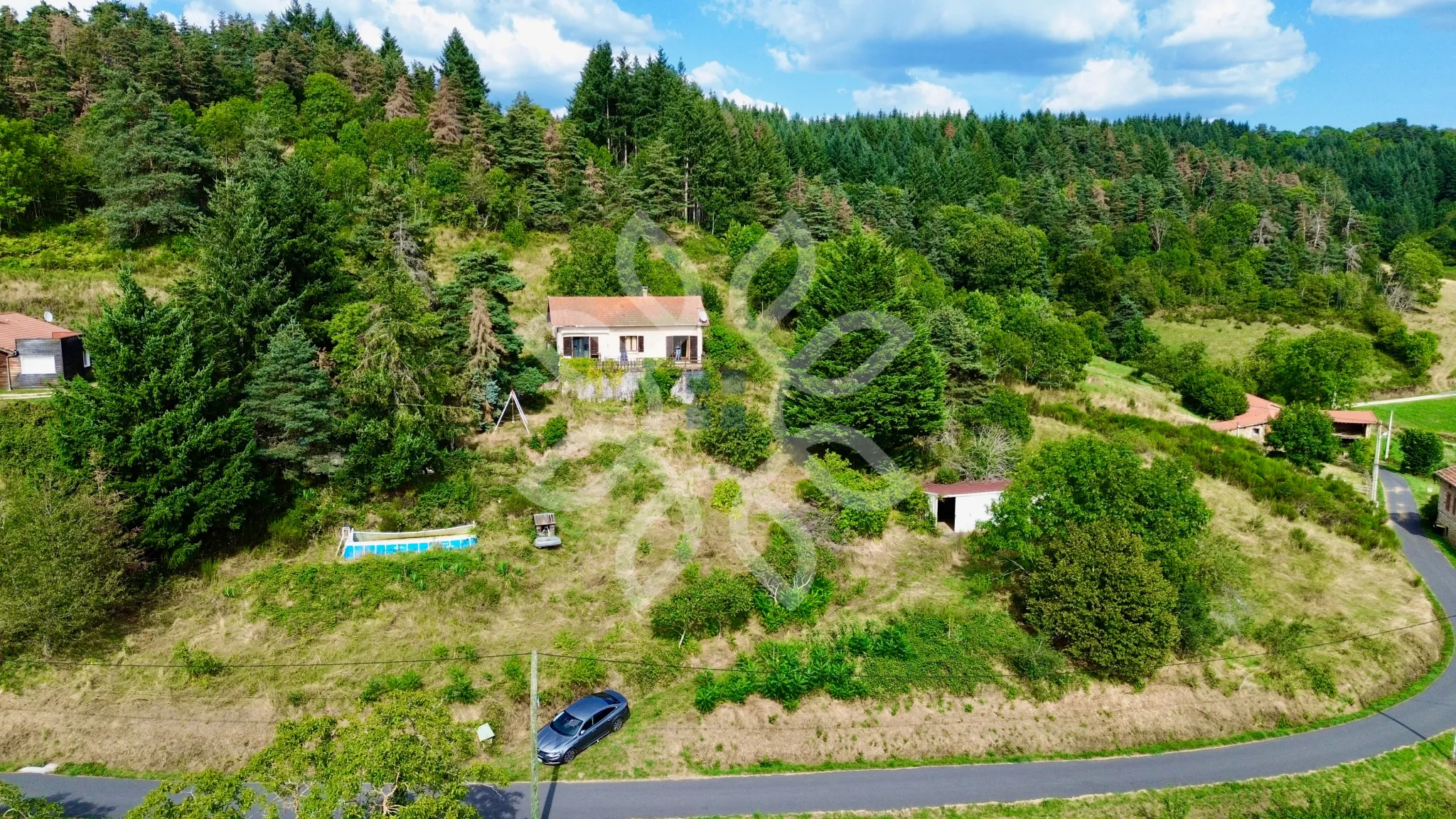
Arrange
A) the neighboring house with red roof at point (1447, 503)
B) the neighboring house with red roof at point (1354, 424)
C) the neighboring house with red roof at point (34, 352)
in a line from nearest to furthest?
1. the neighboring house with red roof at point (34, 352)
2. the neighboring house with red roof at point (1447, 503)
3. the neighboring house with red roof at point (1354, 424)

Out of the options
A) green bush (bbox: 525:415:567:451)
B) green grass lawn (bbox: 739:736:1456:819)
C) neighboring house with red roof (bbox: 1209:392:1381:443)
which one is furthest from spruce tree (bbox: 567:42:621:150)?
green grass lawn (bbox: 739:736:1456:819)

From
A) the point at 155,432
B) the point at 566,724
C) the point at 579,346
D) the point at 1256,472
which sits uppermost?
the point at 579,346

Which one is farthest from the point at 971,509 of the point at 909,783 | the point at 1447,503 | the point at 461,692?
the point at 1447,503

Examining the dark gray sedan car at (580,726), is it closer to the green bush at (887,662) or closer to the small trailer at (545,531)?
the green bush at (887,662)

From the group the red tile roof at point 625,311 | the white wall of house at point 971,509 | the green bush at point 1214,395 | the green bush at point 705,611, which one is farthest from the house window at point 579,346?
the green bush at point 1214,395

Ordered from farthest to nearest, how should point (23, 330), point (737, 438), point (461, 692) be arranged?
point (737, 438) → point (23, 330) → point (461, 692)

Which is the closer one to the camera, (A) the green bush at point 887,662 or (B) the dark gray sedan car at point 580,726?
(B) the dark gray sedan car at point 580,726

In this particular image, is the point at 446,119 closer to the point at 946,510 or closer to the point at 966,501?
the point at 946,510
